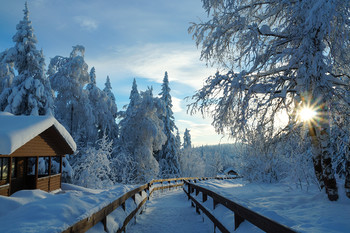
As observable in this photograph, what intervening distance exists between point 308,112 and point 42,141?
548 inches

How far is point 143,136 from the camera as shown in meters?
29.7

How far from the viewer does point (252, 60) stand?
23.8ft

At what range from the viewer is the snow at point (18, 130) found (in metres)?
9.20

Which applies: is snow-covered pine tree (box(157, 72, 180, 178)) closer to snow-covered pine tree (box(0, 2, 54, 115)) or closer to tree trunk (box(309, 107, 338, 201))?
snow-covered pine tree (box(0, 2, 54, 115))

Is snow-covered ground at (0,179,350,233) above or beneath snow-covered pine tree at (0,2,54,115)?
beneath

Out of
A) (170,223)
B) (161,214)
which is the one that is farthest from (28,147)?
(170,223)

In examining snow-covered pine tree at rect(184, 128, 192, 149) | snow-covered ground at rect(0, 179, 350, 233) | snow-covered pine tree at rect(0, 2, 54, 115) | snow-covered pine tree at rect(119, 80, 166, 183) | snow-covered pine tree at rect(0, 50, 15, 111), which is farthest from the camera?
snow-covered pine tree at rect(184, 128, 192, 149)

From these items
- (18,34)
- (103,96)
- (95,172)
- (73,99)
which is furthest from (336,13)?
(103,96)

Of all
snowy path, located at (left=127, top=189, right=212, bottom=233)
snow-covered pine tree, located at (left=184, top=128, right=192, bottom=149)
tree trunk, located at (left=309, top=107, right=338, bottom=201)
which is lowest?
snowy path, located at (left=127, top=189, right=212, bottom=233)

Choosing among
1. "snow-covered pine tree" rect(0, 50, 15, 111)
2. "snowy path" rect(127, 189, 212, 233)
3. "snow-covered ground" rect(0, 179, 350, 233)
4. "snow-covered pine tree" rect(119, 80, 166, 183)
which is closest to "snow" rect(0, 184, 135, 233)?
"snow-covered ground" rect(0, 179, 350, 233)

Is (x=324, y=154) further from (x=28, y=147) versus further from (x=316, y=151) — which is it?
(x=28, y=147)

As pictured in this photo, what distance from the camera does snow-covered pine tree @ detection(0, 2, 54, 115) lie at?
19.7m

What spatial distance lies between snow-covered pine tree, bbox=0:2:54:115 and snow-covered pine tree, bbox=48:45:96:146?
4282 mm

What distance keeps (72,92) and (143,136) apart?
9.11 m
